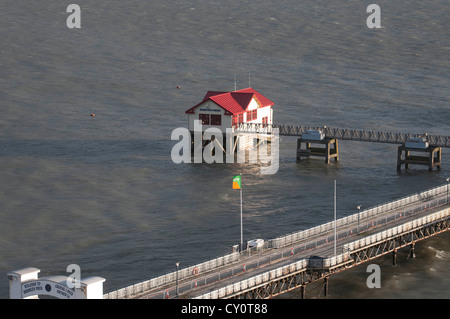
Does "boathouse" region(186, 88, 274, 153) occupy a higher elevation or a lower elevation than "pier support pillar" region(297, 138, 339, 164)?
higher

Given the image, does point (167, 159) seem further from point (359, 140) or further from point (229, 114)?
point (359, 140)

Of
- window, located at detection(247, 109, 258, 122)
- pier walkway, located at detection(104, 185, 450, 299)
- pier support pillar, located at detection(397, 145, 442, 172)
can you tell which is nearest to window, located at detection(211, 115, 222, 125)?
window, located at detection(247, 109, 258, 122)

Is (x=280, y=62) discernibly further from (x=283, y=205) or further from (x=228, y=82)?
→ (x=283, y=205)

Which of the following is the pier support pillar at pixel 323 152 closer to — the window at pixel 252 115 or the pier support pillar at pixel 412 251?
the window at pixel 252 115

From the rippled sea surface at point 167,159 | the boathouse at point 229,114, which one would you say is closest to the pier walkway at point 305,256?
the rippled sea surface at point 167,159

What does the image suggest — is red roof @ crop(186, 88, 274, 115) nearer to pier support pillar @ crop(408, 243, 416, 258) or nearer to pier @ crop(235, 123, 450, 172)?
pier @ crop(235, 123, 450, 172)
